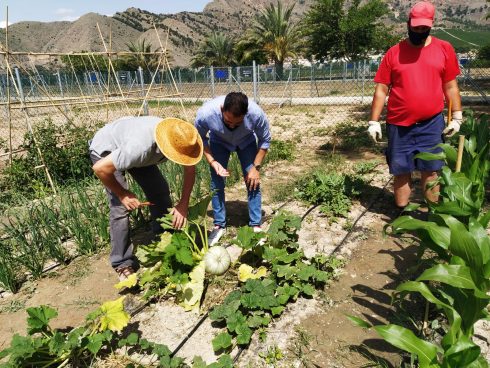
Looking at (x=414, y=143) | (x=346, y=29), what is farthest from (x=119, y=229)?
(x=346, y=29)

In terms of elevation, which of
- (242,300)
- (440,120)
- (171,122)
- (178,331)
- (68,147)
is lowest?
(178,331)

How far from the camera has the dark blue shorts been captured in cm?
305

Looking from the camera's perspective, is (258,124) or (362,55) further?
(362,55)

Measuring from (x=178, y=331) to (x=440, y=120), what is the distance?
8.50 feet

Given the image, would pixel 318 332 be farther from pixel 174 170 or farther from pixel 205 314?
pixel 174 170

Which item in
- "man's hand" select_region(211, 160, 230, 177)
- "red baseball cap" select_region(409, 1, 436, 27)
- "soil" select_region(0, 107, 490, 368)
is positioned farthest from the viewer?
"man's hand" select_region(211, 160, 230, 177)

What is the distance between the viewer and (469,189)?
2.21m

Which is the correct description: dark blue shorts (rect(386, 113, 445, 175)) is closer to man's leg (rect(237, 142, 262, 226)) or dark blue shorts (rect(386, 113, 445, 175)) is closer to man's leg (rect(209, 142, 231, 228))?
man's leg (rect(237, 142, 262, 226))

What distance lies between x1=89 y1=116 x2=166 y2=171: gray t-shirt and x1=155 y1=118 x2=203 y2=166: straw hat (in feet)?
0.38

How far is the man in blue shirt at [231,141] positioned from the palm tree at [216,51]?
2804cm

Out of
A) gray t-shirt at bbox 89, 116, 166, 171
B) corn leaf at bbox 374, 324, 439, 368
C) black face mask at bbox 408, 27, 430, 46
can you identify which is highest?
black face mask at bbox 408, 27, 430, 46

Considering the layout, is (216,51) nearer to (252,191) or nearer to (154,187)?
(252,191)

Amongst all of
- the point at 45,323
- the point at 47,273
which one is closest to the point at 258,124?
the point at 45,323

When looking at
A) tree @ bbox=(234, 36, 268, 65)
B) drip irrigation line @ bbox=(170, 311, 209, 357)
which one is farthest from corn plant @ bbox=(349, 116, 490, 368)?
tree @ bbox=(234, 36, 268, 65)
